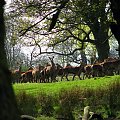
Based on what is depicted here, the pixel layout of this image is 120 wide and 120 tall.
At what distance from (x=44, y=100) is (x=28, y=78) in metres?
23.6

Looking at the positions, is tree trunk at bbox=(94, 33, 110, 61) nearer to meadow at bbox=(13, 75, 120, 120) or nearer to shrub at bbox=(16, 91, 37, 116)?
meadow at bbox=(13, 75, 120, 120)

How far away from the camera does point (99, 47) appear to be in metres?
36.2

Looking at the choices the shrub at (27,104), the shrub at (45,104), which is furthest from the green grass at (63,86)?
the shrub at (45,104)

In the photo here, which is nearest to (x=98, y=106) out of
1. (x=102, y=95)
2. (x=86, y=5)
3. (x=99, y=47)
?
(x=102, y=95)

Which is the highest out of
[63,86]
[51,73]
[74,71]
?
[74,71]

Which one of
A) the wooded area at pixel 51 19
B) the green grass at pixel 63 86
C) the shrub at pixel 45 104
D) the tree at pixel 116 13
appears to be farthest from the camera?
the green grass at pixel 63 86

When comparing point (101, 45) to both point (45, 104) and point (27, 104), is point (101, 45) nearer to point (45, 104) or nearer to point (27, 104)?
point (45, 104)

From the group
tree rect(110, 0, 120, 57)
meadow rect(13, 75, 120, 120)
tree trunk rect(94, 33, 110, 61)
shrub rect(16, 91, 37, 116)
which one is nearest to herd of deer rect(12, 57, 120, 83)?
tree trunk rect(94, 33, 110, 61)

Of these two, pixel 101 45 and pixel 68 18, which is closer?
pixel 68 18

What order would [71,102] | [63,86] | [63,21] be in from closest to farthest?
[71,102] < [63,86] < [63,21]

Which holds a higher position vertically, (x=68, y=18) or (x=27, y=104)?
(x=68, y=18)

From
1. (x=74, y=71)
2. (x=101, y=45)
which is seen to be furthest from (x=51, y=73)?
(x=101, y=45)

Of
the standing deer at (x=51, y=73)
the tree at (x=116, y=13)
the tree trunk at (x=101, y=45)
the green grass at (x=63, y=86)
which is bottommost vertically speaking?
the green grass at (x=63, y=86)

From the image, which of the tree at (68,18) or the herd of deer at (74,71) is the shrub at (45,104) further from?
the herd of deer at (74,71)
